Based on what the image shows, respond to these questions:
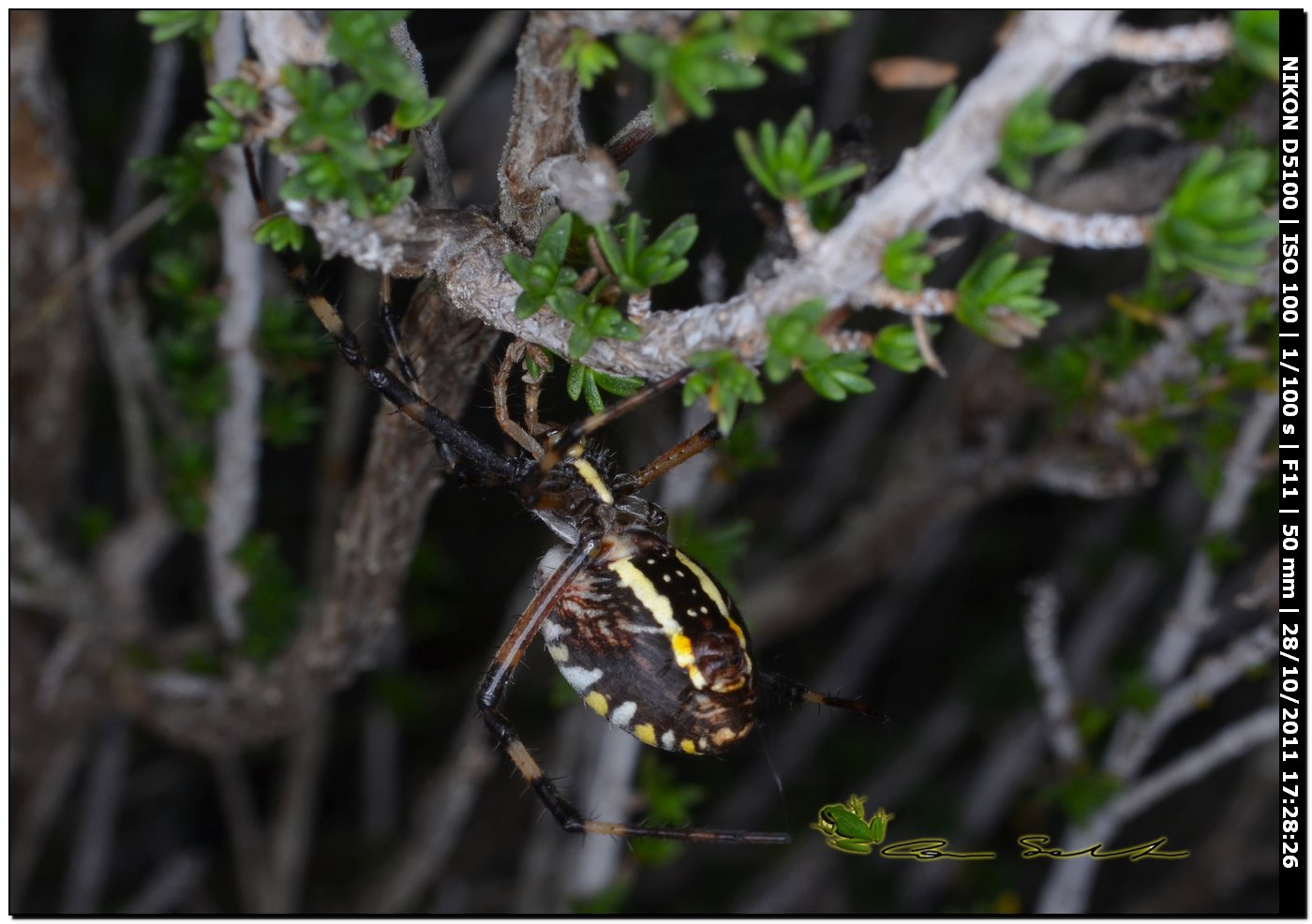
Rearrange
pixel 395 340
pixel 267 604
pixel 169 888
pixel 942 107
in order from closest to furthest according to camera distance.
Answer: pixel 942 107
pixel 395 340
pixel 267 604
pixel 169 888

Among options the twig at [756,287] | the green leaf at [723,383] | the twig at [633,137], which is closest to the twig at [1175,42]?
the twig at [756,287]

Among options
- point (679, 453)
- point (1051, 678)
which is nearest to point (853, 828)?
point (679, 453)

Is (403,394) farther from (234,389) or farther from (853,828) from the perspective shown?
(853,828)

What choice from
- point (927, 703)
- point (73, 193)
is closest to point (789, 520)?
point (927, 703)

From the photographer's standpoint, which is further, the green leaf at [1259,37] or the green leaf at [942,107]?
the green leaf at [942,107]

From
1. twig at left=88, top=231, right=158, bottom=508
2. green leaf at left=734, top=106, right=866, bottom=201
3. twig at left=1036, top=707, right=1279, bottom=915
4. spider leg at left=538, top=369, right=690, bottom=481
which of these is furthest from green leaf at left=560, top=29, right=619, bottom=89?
twig at left=1036, top=707, right=1279, bottom=915

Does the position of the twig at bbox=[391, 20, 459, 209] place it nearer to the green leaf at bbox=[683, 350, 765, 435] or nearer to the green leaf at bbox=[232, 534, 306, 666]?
the green leaf at bbox=[683, 350, 765, 435]

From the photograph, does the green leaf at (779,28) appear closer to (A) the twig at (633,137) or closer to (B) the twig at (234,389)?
(A) the twig at (633,137)
